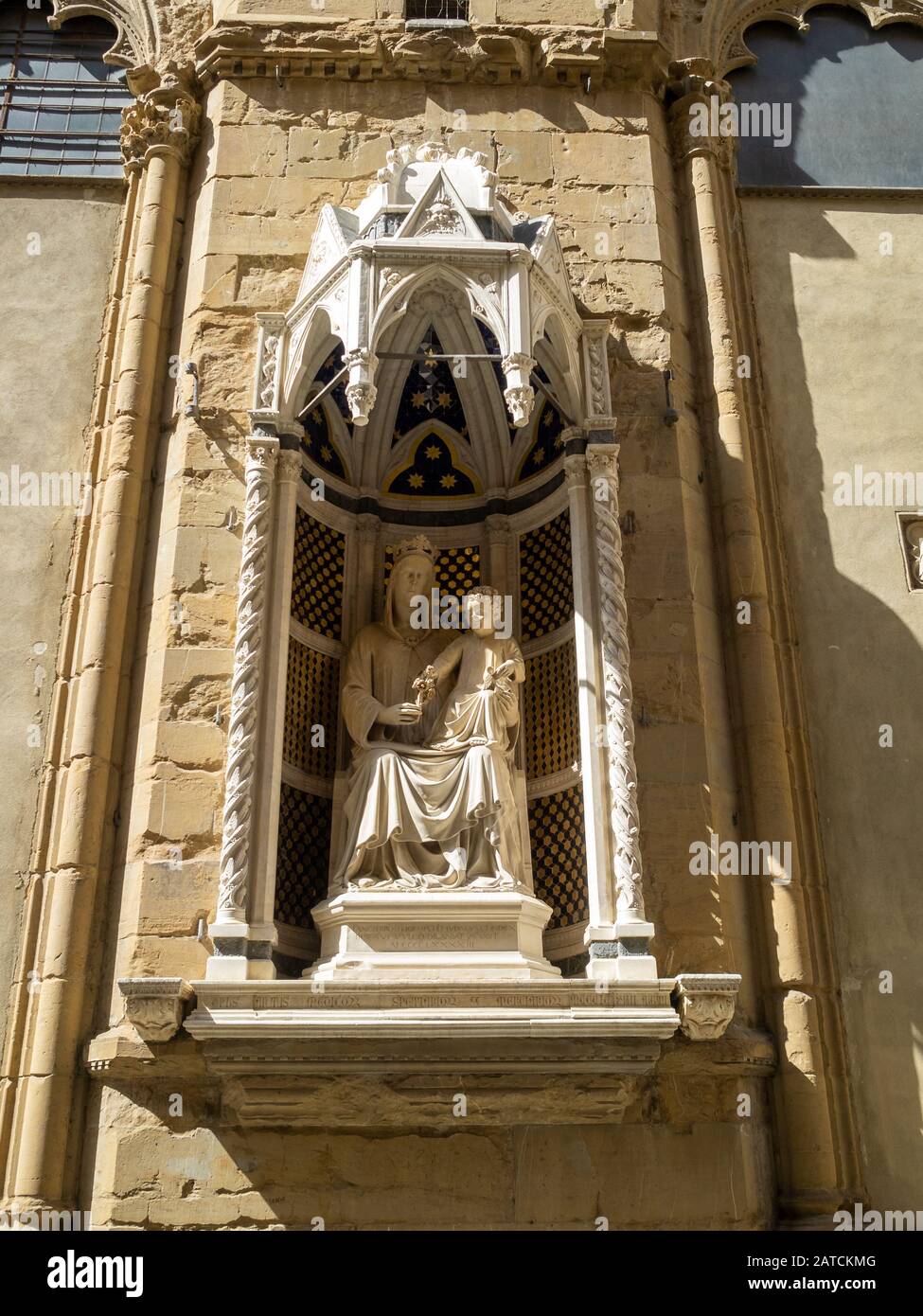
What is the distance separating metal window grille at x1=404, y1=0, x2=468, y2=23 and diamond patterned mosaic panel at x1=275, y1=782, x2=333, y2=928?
5.81m

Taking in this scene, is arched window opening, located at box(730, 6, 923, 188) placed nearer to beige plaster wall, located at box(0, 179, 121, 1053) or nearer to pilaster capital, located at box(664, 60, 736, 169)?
pilaster capital, located at box(664, 60, 736, 169)

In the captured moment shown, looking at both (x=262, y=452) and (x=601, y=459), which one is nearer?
(x=262, y=452)

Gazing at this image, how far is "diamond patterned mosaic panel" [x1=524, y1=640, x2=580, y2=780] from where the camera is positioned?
758cm

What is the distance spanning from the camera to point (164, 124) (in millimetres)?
9172

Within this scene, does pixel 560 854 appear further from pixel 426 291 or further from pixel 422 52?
pixel 422 52

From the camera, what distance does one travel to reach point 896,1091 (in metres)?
7.31

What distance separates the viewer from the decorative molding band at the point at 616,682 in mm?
6750

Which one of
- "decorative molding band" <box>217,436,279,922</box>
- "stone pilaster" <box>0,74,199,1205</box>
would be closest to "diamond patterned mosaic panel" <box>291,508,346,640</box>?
"decorative molding band" <box>217,436,279,922</box>

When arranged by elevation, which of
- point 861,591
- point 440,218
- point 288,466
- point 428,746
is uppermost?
point 440,218

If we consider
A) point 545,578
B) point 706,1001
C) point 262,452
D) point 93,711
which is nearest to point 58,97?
point 262,452

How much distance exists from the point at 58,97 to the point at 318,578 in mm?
4965

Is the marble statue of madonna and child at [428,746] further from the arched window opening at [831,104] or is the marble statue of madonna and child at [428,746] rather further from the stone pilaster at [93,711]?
the arched window opening at [831,104]

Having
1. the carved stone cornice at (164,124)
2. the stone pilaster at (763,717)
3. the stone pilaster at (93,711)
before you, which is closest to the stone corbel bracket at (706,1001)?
the stone pilaster at (763,717)
